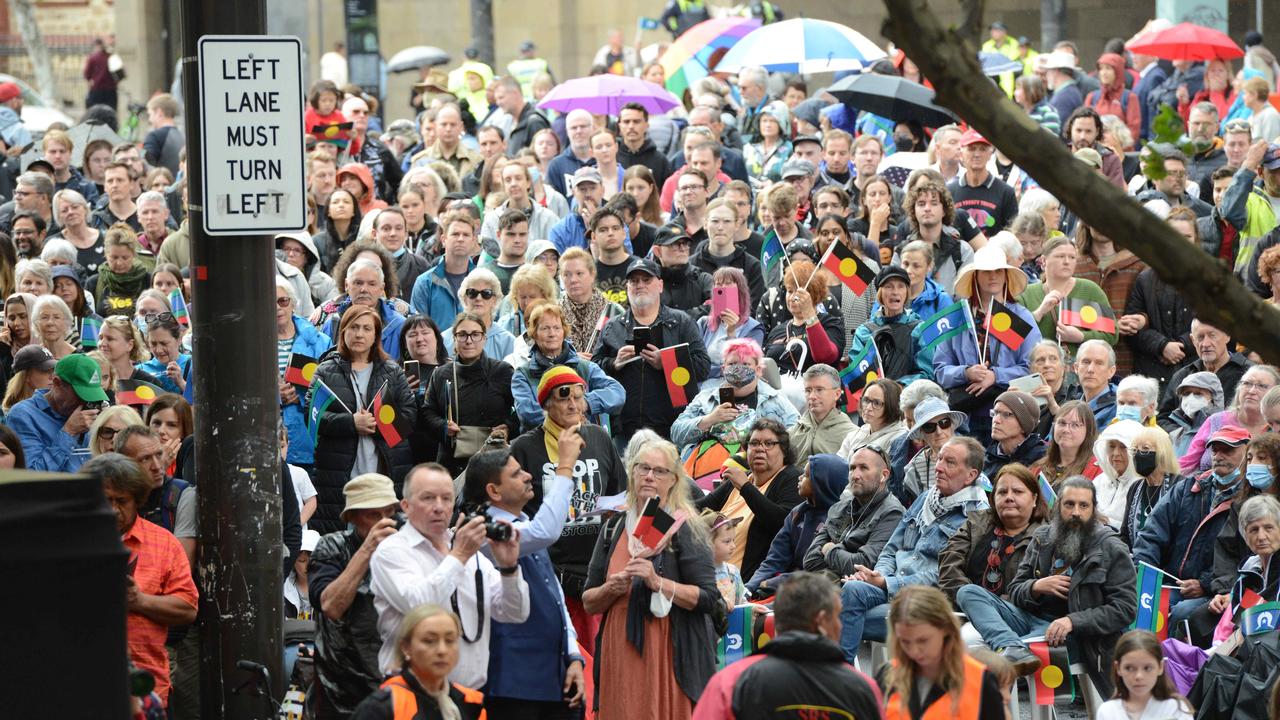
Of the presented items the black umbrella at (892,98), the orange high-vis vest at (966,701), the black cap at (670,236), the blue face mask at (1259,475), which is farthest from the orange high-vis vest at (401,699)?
the black umbrella at (892,98)

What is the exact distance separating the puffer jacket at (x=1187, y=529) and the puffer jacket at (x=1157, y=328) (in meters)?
2.87

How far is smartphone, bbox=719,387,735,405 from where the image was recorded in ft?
37.8

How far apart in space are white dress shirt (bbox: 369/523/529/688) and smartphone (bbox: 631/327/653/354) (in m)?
4.14

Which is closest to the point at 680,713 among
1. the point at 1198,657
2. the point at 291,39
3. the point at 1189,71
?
the point at 1198,657

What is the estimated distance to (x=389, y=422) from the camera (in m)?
11.2

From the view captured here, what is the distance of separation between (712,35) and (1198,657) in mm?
15481

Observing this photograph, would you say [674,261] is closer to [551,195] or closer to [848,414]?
[848,414]

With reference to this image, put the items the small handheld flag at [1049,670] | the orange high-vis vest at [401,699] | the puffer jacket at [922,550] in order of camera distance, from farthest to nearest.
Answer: the puffer jacket at [922,550] < the small handheld flag at [1049,670] < the orange high-vis vest at [401,699]

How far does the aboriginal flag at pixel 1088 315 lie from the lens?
1276 cm

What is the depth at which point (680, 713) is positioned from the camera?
867 centimetres

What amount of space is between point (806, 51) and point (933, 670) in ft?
42.7

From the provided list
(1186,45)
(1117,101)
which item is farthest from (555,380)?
(1117,101)

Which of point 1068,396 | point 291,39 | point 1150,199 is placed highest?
point 291,39

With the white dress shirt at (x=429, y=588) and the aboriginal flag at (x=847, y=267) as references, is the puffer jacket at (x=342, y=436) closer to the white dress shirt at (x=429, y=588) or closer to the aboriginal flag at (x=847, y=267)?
the aboriginal flag at (x=847, y=267)
